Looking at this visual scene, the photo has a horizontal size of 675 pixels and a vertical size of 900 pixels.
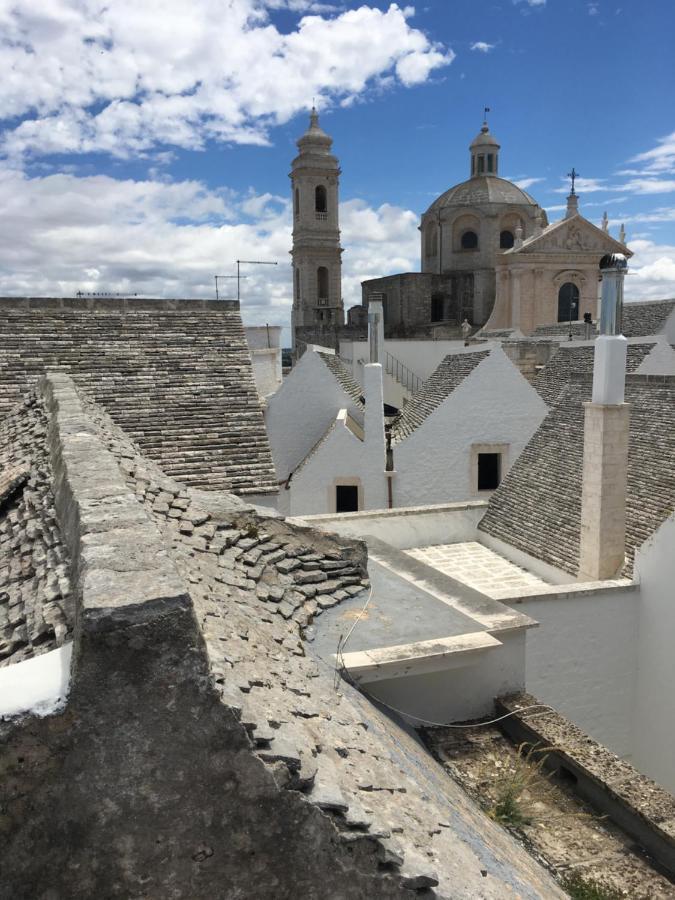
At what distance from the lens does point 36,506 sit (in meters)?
5.21

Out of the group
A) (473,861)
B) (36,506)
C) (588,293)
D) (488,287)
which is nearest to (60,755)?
(473,861)

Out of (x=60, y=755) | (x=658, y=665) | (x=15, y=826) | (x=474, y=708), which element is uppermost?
(x=60, y=755)

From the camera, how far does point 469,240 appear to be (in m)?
49.6

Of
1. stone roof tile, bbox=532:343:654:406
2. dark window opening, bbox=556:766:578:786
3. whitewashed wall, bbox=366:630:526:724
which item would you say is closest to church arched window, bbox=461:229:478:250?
stone roof tile, bbox=532:343:654:406

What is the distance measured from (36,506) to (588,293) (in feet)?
119

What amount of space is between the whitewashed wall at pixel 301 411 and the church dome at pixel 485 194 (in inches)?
1344

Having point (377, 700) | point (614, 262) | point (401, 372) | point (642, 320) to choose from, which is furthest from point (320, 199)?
point (377, 700)

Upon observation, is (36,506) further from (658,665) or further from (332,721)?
(658,665)

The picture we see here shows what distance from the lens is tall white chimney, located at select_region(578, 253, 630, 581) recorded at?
10461 mm

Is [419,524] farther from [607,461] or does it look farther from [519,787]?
[519,787]

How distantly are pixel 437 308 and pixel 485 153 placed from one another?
1210 centimetres

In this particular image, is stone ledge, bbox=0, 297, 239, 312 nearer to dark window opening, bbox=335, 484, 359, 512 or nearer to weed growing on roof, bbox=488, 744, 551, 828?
dark window opening, bbox=335, 484, 359, 512

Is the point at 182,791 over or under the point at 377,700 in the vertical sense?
over

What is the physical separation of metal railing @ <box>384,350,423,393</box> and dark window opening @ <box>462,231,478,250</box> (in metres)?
20.3
